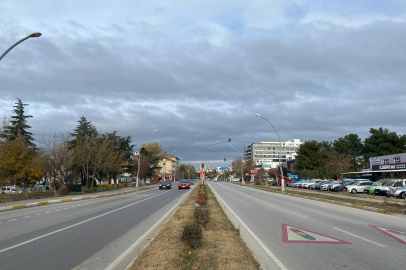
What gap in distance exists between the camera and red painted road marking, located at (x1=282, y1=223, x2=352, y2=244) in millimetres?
9059

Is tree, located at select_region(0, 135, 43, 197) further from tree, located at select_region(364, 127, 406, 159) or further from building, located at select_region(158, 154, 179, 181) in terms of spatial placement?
building, located at select_region(158, 154, 179, 181)

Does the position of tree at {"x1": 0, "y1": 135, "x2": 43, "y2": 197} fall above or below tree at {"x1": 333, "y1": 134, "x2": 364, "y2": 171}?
below

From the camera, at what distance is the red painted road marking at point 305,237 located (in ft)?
29.7

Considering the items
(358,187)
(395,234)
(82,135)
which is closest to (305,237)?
(395,234)

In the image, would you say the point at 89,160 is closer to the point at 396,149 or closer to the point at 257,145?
the point at 396,149

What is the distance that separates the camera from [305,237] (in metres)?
9.71

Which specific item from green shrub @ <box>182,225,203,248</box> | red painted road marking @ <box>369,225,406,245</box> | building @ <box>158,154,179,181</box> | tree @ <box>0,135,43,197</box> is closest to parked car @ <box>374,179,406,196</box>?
red painted road marking @ <box>369,225,406,245</box>

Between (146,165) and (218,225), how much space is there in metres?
62.3

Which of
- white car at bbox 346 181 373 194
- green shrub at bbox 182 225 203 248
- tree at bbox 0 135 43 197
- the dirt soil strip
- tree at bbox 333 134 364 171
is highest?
tree at bbox 333 134 364 171

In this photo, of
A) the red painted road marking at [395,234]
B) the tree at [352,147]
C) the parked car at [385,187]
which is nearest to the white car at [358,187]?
the parked car at [385,187]

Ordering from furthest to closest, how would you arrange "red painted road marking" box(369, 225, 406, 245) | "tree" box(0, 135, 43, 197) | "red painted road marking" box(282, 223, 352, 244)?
"tree" box(0, 135, 43, 197) < "red painted road marking" box(369, 225, 406, 245) < "red painted road marking" box(282, 223, 352, 244)

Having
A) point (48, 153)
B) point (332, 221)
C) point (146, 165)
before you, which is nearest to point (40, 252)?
point (332, 221)

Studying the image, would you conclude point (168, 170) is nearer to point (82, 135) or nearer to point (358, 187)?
point (82, 135)

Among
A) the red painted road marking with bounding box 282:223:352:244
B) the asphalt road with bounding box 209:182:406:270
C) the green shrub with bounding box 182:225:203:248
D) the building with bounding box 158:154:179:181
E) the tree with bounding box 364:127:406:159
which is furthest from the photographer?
the building with bounding box 158:154:179:181
